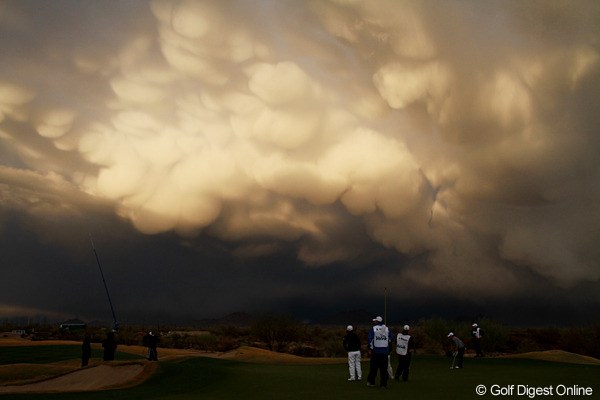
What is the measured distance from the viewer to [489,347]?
70438 millimetres

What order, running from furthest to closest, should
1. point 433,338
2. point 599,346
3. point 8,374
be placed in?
1. point 433,338
2. point 599,346
3. point 8,374

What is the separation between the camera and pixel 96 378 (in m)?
31.5

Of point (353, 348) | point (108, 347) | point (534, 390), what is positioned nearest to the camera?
point (534, 390)

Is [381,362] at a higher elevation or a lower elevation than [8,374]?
higher

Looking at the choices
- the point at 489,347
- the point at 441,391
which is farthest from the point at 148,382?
the point at 489,347

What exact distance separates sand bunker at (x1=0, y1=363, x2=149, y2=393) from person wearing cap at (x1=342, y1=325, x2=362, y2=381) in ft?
34.4

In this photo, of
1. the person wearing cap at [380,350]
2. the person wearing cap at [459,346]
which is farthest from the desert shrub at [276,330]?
the person wearing cap at [380,350]

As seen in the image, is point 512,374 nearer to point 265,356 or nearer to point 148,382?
point 148,382

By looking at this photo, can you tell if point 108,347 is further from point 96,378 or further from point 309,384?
point 309,384

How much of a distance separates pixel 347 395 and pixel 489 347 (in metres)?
54.7

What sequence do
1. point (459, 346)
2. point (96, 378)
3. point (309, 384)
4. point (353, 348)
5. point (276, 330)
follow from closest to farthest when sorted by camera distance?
point (309, 384) < point (353, 348) < point (96, 378) < point (459, 346) < point (276, 330)

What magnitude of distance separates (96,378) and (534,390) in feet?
73.2

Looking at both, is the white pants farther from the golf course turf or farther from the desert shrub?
the desert shrub

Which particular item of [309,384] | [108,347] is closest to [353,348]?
[309,384]
